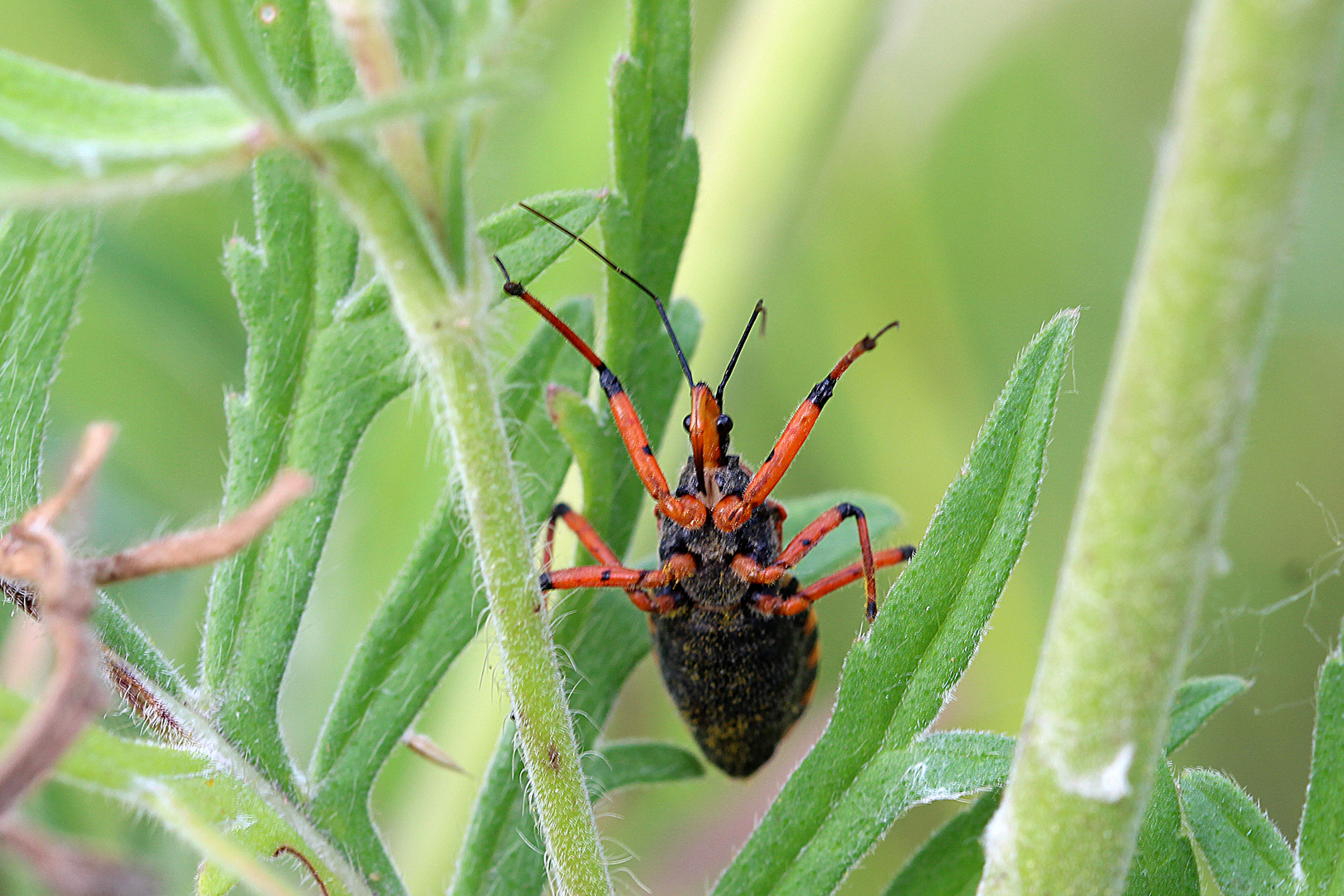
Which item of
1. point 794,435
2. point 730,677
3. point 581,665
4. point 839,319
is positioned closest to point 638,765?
point 581,665

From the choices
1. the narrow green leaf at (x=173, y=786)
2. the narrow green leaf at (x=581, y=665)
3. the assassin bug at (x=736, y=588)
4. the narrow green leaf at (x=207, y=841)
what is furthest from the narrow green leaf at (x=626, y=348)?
the narrow green leaf at (x=207, y=841)

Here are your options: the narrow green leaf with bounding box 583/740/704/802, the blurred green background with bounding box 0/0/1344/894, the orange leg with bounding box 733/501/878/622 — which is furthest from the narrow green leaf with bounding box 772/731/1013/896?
the blurred green background with bounding box 0/0/1344/894

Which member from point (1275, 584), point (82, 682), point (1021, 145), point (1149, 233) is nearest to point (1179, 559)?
point (1149, 233)

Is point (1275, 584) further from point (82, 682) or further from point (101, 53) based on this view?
point (101, 53)

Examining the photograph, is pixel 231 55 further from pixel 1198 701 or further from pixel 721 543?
pixel 721 543

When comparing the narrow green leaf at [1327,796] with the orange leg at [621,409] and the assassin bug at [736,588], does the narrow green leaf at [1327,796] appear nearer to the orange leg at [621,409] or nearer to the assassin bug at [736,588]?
the assassin bug at [736,588]

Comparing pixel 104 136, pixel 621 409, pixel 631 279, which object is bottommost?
pixel 621 409
